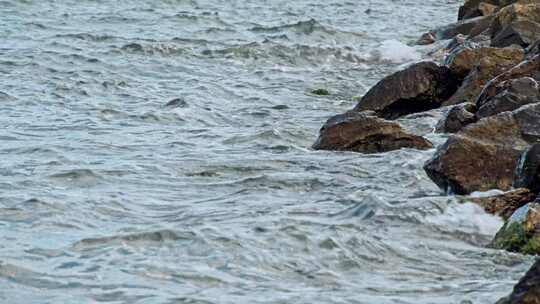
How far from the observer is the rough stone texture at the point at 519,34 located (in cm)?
1630

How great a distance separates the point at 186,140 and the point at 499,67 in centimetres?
410

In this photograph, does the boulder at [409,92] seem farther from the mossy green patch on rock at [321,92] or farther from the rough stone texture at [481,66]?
the mossy green patch on rock at [321,92]

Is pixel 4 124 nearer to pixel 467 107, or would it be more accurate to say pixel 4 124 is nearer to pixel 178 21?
pixel 467 107

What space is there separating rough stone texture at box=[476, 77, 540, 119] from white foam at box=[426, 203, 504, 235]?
2.46m

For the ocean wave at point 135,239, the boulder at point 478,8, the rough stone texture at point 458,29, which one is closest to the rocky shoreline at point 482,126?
the ocean wave at point 135,239

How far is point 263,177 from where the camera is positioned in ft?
36.6

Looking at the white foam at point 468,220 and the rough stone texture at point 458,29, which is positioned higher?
the white foam at point 468,220

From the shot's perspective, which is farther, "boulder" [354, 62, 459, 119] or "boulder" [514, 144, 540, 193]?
"boulder" [354, 62, 459, 119]

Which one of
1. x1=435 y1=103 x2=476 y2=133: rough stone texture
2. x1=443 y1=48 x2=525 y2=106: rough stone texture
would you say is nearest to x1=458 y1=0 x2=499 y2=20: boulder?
x1=443 y1=48 x2=525 y2=106: rough stone texture

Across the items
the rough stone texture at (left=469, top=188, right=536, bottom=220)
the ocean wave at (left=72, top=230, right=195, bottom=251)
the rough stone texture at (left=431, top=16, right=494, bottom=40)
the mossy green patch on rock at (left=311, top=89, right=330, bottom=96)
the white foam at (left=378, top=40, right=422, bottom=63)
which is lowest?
the white foam at (left=378, top=40, right=422, bottom=63)

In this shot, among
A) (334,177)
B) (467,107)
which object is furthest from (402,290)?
(467,107)

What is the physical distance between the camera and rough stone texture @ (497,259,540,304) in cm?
586

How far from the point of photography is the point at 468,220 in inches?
→ 368

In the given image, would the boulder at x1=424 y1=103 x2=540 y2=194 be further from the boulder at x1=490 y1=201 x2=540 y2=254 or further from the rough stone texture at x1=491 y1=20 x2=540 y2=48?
the rough stone texture at x1=491 y1=20 x2=540 y2=48
